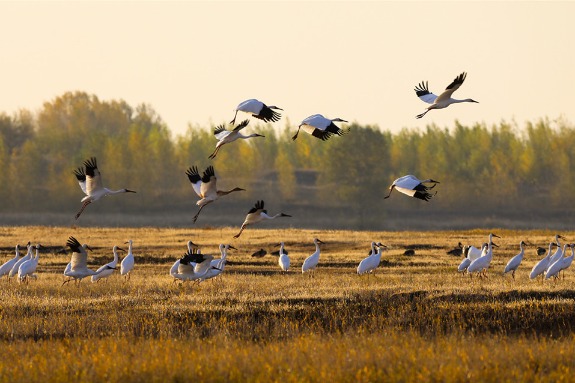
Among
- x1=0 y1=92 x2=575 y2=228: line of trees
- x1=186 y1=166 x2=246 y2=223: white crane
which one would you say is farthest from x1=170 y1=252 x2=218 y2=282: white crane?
x1=0 y1=92 x2=575 y2=228: line of trees

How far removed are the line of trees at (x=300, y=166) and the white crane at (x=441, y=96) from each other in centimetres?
5608

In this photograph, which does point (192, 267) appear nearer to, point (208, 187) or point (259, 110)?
point (208, 187)

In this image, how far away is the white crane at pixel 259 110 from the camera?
20.4 metres

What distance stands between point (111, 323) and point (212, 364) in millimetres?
4751

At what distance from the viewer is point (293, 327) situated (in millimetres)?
17609

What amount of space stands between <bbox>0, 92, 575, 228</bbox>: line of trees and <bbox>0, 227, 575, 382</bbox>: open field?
53.1 metres

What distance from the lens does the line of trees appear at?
273ft

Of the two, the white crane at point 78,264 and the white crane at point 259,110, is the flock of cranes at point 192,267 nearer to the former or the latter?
the white crane at point 78,264

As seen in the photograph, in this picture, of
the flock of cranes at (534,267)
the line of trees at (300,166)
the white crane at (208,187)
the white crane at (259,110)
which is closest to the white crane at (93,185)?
the white crane at (208,187)

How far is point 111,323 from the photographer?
18.1m

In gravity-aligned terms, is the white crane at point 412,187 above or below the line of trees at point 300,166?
below

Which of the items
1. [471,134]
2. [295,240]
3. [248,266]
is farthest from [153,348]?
[471,134]

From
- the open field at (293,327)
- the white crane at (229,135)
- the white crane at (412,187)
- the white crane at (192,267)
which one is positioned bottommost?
the open field at (293,327)

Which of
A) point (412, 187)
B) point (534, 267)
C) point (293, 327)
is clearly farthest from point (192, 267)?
point (534, 267)
